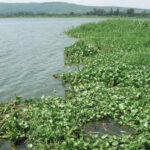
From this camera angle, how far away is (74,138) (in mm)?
5352

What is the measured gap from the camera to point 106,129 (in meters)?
6.09

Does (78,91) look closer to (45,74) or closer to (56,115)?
(56,115)

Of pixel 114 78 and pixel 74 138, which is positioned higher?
pixel 114 78

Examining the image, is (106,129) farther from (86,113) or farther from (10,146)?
(10,146)

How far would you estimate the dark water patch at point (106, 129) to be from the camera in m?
5.91

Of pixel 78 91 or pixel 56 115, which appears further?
pixel 78 91

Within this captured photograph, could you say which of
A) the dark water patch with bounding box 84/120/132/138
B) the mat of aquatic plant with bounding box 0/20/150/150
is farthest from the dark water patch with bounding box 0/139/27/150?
the dark water patch with bounding box 84/120/132/138

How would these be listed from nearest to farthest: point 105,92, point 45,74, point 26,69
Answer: point 105,92 < point 45,74 < point 26,69

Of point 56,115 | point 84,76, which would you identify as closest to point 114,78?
point 84,76

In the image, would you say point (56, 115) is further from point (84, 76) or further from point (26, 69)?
point (26, 69)

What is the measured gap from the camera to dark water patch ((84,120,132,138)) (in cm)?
591

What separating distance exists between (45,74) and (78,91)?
400 cm

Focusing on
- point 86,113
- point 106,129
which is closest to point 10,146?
point 86,113

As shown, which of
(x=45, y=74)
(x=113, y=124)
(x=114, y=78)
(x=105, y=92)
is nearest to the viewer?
(x=113, y=124)
